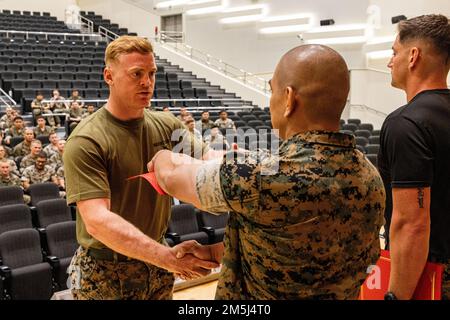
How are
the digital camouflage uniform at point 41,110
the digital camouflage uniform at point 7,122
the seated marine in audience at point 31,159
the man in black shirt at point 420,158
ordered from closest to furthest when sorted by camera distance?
the man in black shirt at point 420,158 → the seated marine in audience at point 31,159 → the digital camouflage uniform at point 7,122 → the digital camouflage uniform at point 41,110

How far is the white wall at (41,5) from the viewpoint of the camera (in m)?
20.1

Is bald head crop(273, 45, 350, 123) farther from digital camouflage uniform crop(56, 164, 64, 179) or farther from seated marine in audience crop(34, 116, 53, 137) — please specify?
seated marine in audience crop(34, 116, 53, 137)

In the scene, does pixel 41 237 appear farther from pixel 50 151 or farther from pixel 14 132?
pixel 14 132

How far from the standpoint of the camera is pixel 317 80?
1067 millimetres

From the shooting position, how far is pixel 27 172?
22.4 ft

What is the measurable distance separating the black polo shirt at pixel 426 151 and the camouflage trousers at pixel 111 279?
95 cm

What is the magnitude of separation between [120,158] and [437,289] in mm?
1158

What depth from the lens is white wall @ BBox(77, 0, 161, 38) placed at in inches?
784

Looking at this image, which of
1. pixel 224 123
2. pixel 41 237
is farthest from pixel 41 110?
pixel 41 237


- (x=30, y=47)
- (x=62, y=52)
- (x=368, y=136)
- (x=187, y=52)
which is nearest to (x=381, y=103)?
(x=368, y=136)

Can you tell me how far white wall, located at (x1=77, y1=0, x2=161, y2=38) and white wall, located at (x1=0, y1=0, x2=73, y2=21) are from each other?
1418mm

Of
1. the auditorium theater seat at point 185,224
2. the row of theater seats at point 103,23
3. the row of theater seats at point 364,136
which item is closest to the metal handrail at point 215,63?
the row of theater seats at point 103,23

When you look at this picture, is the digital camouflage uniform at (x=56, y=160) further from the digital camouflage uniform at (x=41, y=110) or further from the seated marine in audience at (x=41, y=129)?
the digital camouflage uniform at (x=41, y=110)
